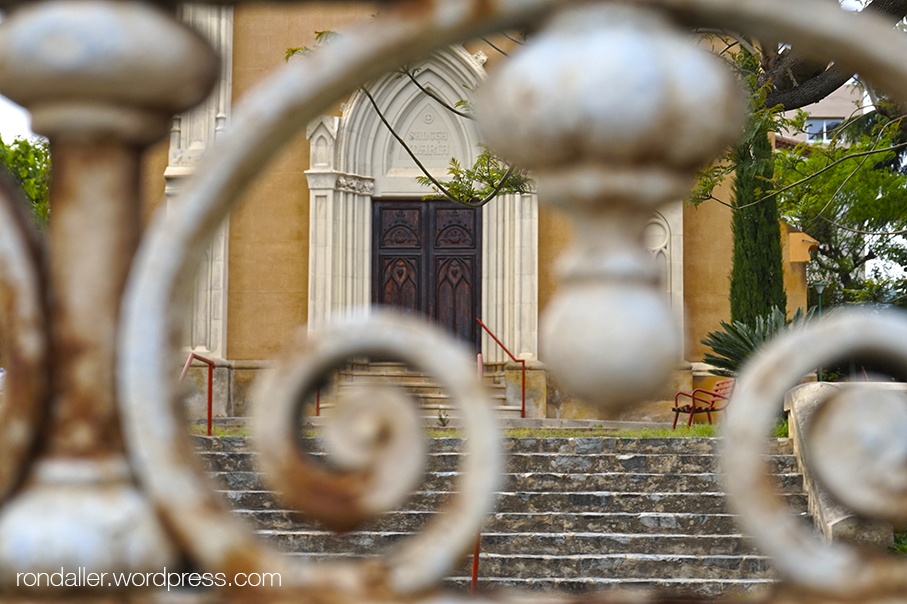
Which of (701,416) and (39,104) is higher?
(39,104)

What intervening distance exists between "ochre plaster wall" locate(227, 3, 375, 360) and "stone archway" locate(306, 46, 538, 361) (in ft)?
1.01

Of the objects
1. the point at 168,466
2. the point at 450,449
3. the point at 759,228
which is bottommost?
the point at 450,449

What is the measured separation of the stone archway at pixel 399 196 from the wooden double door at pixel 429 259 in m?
0.23

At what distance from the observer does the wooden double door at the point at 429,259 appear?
12609 mm

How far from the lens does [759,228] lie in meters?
11.8

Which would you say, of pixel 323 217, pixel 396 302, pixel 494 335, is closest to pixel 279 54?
pixel 323 217

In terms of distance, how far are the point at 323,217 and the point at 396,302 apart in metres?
1.60

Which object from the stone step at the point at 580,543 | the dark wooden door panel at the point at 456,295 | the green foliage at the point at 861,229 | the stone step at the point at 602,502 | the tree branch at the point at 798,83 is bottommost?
the stone step at the point at 580,543

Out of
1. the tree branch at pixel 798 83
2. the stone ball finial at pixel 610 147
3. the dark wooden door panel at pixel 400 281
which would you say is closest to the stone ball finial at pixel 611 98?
the stone ball finial at pixel 610 147

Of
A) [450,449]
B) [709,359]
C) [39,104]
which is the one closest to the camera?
[39,104]

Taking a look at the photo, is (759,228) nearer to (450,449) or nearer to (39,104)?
(450,449)

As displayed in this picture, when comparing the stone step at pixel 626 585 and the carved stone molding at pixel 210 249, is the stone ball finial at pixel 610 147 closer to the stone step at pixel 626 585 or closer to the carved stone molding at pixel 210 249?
the stone step at pixel 626 585

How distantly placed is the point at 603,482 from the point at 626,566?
1.09 metres

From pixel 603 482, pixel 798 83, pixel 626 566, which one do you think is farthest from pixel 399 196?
pixel 626 566
